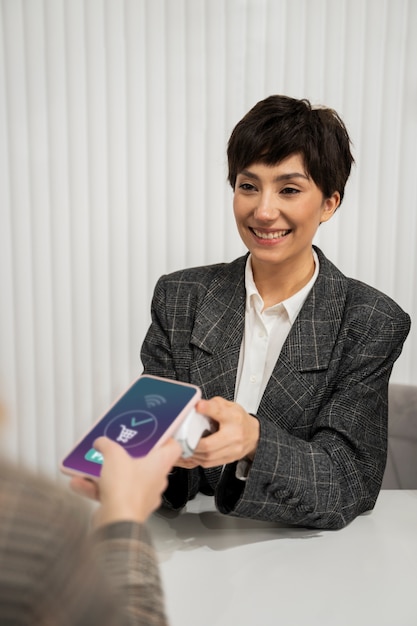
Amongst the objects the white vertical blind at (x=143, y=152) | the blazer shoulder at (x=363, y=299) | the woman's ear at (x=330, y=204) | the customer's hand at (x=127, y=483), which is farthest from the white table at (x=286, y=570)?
the white vertical blind at (x=143, y=152)

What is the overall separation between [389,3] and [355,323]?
1.43 metres

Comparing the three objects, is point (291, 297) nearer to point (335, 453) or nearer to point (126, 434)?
point (335, 453)

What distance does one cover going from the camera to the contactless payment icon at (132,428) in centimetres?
85

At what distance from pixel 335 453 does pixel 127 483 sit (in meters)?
0.59

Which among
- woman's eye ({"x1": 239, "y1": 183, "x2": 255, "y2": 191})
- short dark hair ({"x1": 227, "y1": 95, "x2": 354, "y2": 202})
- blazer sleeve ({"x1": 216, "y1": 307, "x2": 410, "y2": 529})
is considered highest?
short dark hair ({"x1": 227, "y1": 95, "x2": 354, "y2": 202})

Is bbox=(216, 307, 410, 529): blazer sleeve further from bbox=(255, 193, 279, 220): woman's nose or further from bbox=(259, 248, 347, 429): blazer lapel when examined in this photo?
bbox=(255, 193, 279, 220): woman's nose

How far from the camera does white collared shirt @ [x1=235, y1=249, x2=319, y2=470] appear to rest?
1.39m

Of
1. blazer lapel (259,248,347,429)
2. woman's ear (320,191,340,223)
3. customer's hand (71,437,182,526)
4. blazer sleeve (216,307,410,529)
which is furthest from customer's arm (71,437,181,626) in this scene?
woman's ear (320,191,340,223)

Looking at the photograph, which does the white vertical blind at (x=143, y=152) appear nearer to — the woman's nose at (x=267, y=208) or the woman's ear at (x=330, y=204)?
the woman's ear at (x=330, y=204)

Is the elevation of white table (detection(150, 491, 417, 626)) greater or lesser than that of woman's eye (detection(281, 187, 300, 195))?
lesser

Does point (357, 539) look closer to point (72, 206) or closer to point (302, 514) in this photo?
point (302, 514)

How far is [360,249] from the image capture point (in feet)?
7.85

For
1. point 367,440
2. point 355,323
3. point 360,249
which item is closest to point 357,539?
point 367,440

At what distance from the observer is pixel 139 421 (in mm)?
886
